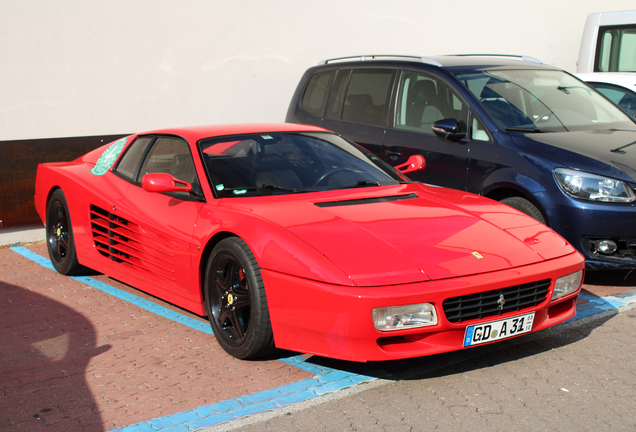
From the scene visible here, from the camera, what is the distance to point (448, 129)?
6.03m

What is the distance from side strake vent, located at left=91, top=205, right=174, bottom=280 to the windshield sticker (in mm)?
370

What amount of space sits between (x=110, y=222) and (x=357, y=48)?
6715 mm

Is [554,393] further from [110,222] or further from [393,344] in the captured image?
[110,222]

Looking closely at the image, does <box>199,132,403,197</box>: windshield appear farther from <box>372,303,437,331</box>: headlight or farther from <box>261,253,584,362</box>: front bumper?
<box>372,303,437,331</box>: headlight

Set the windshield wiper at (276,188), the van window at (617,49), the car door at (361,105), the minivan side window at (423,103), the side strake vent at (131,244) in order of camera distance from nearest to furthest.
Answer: the windshield wiper at (276,188)
the side strake vent at (131,244)
the minivan side window at (423,103)
the car door at (361,105)
the van window at (617,49)

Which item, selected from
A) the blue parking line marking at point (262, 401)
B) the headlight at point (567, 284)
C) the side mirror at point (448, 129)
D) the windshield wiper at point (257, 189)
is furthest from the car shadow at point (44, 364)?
the side mirror at point (448, 129)

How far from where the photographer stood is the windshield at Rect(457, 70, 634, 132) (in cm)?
611

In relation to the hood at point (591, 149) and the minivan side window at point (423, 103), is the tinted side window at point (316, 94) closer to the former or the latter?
the minivan side window at point (423, 103)

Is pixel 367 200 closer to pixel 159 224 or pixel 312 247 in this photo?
pixel 312 247

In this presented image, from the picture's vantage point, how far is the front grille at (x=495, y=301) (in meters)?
3.44

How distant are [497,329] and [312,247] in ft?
3.45

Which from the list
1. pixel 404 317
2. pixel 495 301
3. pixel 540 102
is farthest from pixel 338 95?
pixel 404 317

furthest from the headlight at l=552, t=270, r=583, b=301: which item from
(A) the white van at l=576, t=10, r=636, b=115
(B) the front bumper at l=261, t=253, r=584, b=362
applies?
(A) the white van at l=576, t=10, r=636, b=115

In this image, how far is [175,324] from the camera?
15.7 ft
